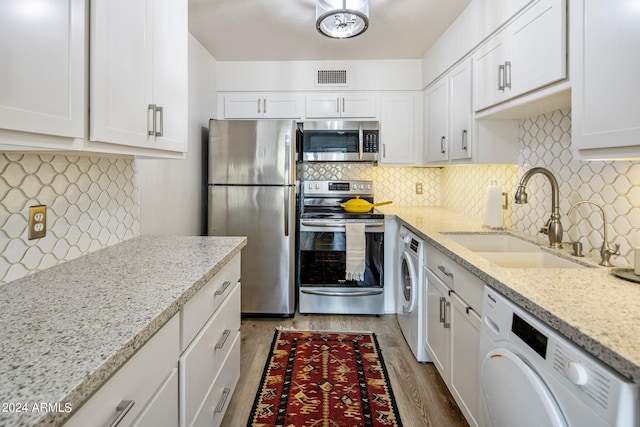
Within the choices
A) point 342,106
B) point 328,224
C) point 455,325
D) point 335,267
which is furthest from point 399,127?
point 455,325

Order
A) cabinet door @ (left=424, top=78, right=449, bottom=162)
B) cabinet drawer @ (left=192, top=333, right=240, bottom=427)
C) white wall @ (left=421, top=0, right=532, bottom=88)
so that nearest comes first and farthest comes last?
cabinet drawer @ (left=192, top=333, right=240, bottom=427) < white wall @ (left=421, top=0, right=532, bottom=88) < cabinet door @ (left=424, top=78, right=449, bottom=162)

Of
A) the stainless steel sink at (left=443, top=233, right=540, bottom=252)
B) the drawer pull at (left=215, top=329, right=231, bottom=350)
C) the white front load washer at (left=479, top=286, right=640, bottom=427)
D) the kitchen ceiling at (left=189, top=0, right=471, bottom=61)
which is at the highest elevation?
the kitchen ceiling at (left=189, top=0, right=471, bottom=61)

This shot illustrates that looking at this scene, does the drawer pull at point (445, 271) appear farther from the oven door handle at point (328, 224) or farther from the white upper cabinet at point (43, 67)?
the white upper cabinet at point (43, 67)

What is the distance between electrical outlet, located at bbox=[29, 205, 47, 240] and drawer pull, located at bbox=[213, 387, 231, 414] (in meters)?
0.96

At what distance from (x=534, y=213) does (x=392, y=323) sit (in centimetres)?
142

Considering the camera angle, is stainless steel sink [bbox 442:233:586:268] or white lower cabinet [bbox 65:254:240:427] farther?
stainless steel sink [bbox 442:233:586:268]

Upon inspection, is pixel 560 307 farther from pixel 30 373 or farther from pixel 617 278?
pixel 30 373

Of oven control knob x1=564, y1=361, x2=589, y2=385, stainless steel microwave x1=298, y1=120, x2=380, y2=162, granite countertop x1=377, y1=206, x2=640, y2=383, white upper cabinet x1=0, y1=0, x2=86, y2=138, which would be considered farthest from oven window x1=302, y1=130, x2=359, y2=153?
oven control knob x1=564, y1=361, x2=589, y2=385

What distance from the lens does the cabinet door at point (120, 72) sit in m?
1.06

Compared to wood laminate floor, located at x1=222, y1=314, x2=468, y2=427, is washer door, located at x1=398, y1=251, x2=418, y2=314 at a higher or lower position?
higher

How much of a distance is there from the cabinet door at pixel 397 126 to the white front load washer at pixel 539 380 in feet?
7.38

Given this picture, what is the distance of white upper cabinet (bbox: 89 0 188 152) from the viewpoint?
3.54 feet

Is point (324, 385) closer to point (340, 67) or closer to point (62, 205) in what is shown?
point (62, 205)

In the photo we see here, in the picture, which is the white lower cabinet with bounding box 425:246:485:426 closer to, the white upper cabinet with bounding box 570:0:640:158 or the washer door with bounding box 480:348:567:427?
the washer door with bounding box 480:348:567:427
